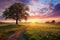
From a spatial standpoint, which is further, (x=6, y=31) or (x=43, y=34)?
(x=6, y=31)

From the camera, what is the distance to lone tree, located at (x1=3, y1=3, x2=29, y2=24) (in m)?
52.6

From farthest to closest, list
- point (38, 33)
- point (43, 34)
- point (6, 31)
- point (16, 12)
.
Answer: point (16, 12), point (6, 31), point (38, 33), point (43, 34)

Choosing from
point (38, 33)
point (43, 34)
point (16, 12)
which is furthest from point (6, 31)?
point (16, 12)

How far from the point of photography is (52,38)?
1795 cm

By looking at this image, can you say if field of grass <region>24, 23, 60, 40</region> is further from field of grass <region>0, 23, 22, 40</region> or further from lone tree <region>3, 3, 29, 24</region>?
lone tree <region>3, 3, 29, 24</region>

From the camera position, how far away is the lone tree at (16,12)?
52572mm

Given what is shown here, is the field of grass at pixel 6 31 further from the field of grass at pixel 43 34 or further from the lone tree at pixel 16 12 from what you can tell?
the lone tree at pixel 16 12

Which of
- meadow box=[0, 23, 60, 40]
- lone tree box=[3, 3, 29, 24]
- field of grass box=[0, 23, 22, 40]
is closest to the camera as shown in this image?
meadow box=[0, 23, 60, 40]

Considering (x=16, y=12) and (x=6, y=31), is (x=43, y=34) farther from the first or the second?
(x=16, y=12)

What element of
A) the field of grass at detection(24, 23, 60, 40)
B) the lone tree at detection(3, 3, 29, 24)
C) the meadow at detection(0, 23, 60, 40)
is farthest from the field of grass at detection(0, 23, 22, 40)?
the lone tree at detection(3, 3, 29, 24)

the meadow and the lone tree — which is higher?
the lone tree

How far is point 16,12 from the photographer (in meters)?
53.6

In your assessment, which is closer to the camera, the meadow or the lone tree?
the meadow

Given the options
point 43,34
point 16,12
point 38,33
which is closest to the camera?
point 43,34
